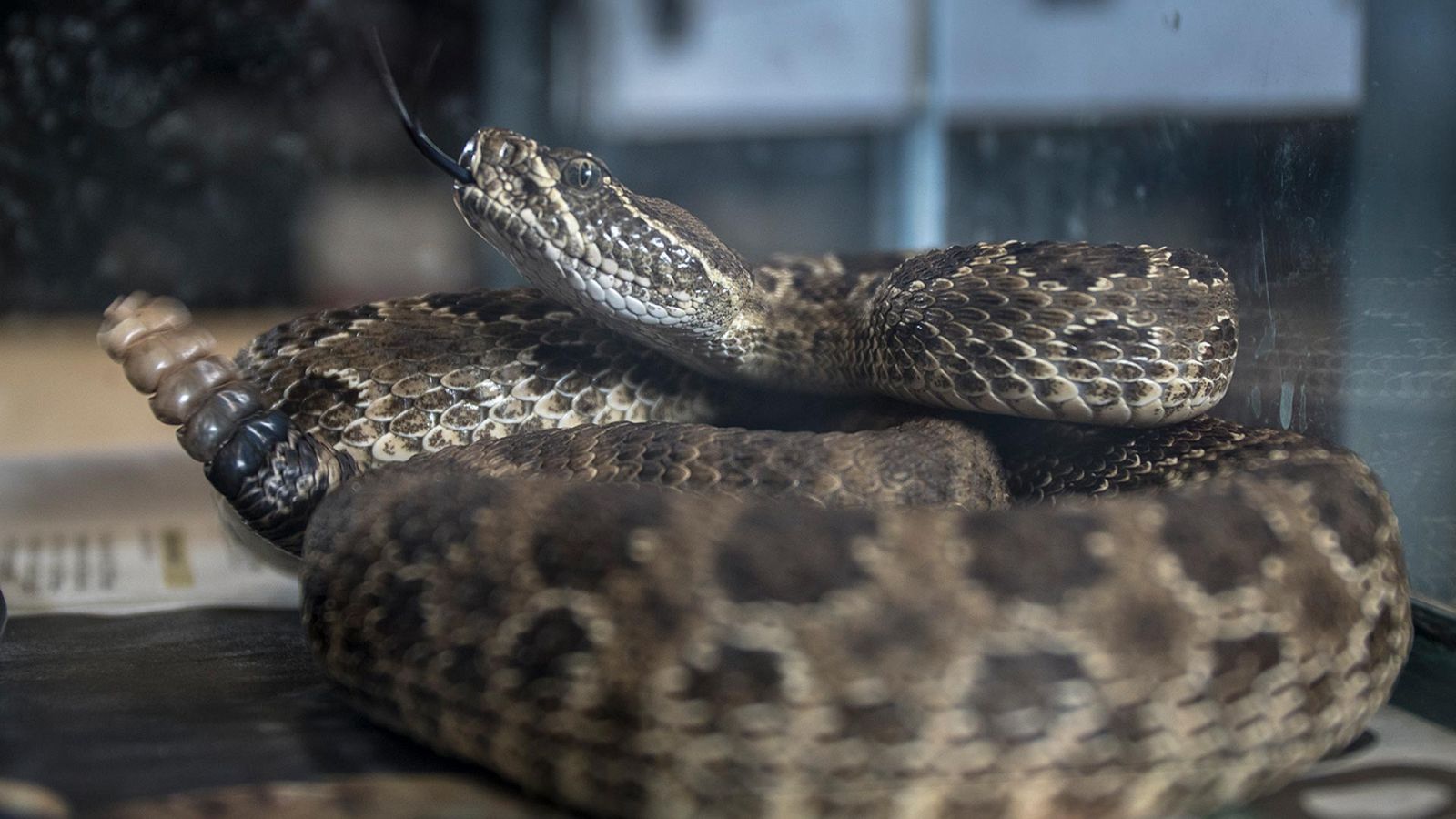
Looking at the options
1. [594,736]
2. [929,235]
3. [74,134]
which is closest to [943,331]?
[594,736]

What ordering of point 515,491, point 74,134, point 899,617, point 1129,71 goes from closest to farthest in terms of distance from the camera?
point 899,617
point 515,491
point 1129,71
point 74,134

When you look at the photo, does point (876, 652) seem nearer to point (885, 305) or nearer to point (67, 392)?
point (885, 305)

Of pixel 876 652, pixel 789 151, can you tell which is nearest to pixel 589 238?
pixel 876 652

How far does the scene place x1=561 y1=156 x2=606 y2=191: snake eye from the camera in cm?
199

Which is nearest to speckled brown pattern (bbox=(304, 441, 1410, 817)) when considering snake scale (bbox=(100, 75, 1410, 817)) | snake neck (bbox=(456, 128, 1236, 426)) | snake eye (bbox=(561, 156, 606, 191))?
snake scale (bbox=(100, 75, 1410, 817))

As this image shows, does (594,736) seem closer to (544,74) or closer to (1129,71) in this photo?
(1129,71)

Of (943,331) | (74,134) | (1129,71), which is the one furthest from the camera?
(74,134)

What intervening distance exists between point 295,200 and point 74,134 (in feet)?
2.37

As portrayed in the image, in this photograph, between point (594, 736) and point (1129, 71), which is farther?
point (1129, 71)

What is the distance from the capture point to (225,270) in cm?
363

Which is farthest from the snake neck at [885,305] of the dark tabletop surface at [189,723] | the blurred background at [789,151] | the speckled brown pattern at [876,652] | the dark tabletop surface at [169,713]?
the dark tabletop surface at [169,713]

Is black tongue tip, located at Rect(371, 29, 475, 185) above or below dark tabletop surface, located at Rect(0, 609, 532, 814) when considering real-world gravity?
above

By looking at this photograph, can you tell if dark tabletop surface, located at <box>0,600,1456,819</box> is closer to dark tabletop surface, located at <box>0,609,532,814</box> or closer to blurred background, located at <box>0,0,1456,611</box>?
dark tabletop surface, located at <box>0,609,532,814</box>

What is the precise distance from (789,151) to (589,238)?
2.22m
